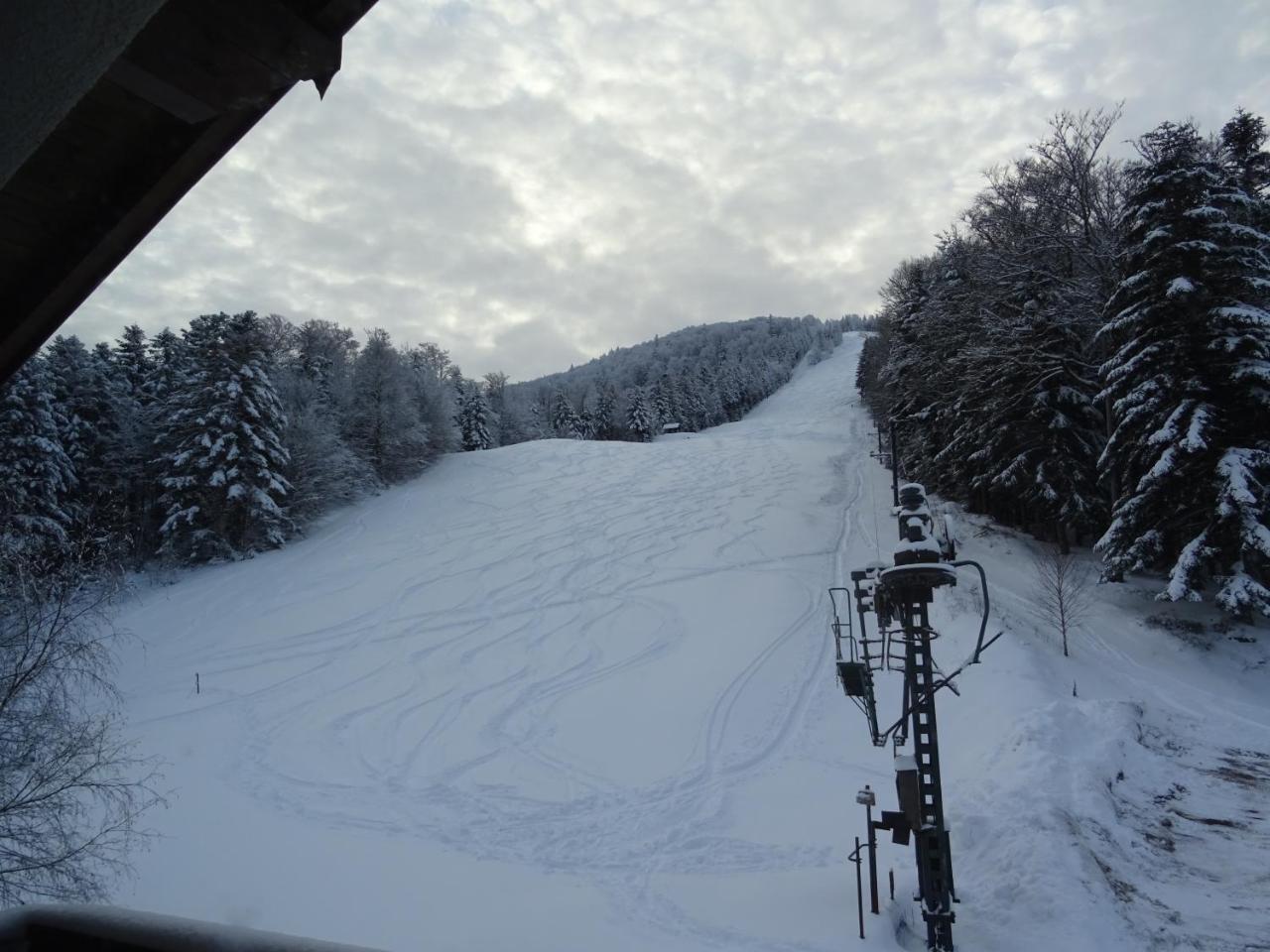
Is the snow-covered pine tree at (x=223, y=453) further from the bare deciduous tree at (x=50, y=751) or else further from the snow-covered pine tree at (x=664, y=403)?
the snow-covered pine tree at (x=664, y=403)

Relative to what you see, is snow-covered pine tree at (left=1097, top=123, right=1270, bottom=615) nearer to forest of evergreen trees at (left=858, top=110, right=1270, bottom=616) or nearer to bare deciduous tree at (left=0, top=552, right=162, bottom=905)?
forest of evergreen trees at (left=858, top=110, right=1270, bottom=616)

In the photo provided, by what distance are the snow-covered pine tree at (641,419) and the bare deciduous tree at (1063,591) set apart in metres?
57.1

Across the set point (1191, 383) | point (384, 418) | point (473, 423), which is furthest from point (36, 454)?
point (1191, 383)

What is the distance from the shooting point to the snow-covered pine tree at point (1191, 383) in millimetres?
17562

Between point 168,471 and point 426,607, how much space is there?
54.3ft

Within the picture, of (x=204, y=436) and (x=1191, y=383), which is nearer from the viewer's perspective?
(x=1191, y=383)

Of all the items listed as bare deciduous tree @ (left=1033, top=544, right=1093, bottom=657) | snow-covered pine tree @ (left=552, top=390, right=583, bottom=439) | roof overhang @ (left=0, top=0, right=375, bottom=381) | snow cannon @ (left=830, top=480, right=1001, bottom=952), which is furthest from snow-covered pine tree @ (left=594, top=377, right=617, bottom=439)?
roof overhang @ (left=0, top=0, right=375, bottom=381)

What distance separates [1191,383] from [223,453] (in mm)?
34679

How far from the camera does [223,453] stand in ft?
105

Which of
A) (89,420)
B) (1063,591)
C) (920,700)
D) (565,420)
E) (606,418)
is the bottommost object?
(1063,591)

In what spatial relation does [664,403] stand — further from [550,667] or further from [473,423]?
[550,667]

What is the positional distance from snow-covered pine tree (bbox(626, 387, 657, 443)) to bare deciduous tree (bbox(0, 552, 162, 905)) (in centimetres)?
6698

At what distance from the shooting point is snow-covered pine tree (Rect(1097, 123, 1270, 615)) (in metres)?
17.6

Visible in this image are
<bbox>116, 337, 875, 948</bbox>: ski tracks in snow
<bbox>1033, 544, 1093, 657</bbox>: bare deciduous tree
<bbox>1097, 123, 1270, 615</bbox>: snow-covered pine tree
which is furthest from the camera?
<bbox>1033, 544, 1093, 657</bbox>: bare deciduous tree
